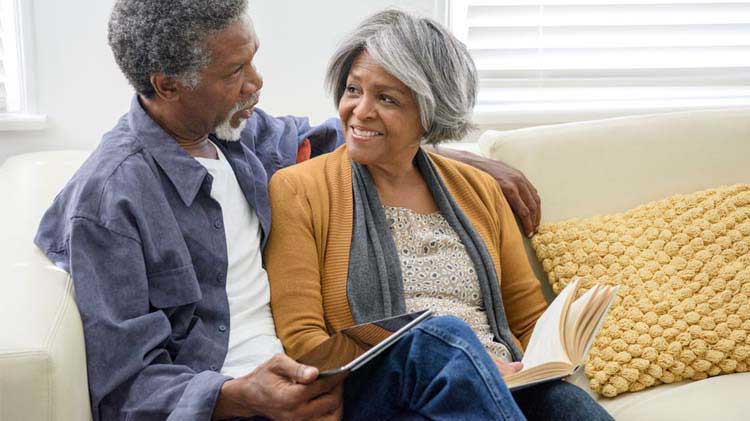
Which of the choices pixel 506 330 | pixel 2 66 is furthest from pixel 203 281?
pixel 2 66

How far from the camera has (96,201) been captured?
62.1 inches

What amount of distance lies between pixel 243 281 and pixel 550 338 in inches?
22.6

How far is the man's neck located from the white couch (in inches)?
12.7

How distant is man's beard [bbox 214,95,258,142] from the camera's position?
1.80 metres

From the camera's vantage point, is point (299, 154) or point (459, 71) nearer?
point (459, 71)

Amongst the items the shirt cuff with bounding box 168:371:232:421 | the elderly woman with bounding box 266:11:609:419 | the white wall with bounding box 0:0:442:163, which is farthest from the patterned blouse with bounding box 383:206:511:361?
the white wall with bounding box 0:0:442:163

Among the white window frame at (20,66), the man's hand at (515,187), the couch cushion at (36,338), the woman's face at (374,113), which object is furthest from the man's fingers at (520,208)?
the white window frame at (20,66)

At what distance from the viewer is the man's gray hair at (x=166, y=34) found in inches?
65.5

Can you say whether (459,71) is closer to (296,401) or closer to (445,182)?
(445,182)

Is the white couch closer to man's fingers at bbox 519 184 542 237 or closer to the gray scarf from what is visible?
man's fingers at bbox 519 184 542 237

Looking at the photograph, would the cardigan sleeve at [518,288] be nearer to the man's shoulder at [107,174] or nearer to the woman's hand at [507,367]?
the woman's hand at [507,367]

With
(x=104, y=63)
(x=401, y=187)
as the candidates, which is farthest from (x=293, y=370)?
(x=104, y=63)

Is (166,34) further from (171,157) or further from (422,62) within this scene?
(422,62)

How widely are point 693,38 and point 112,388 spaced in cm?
220
